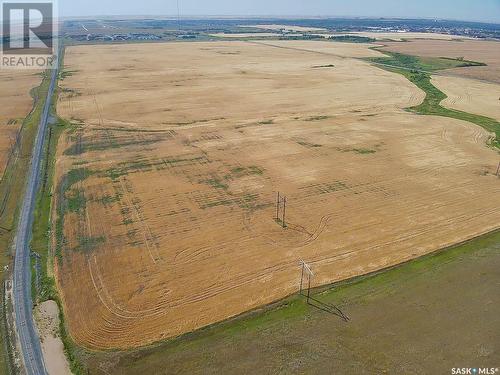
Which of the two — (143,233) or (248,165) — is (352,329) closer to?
(143,233)

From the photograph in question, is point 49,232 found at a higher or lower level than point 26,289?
higher

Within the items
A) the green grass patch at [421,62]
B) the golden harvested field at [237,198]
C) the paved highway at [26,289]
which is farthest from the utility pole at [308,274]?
the green grass patch at [421,62]

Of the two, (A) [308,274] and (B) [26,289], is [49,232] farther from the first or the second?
(A) [308,274]

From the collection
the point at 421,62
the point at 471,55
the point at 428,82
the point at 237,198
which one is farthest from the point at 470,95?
the point at 471,55

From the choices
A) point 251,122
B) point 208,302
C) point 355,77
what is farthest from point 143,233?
point 355,77

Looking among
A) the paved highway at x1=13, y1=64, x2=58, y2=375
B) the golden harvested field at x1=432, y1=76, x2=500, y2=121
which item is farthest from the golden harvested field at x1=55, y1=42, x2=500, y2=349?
the golden harvested field at x1=432, y1=76, x2=500, y2=121

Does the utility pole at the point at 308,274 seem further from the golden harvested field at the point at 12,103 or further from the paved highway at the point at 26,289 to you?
the golden harvested field at the point at 12,103

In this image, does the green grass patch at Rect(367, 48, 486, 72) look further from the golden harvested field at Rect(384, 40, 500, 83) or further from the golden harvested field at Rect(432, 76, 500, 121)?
the golden harvested field at Rect(432, 76, 500, 121)
